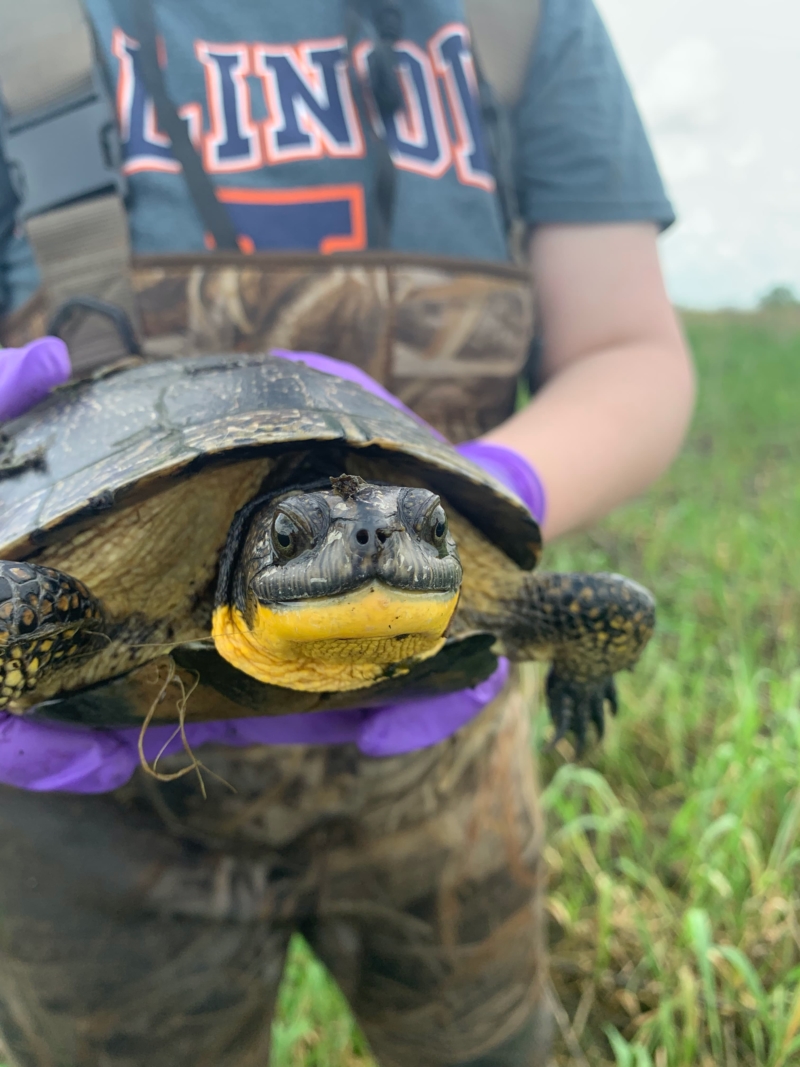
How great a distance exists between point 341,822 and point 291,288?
946mm

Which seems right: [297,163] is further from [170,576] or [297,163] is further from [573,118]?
[170,576]

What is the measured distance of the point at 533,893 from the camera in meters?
1.54

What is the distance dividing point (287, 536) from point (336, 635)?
122mm

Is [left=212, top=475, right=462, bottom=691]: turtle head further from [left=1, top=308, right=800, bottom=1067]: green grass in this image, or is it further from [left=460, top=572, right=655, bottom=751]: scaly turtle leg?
[left=1, top=308, right=800, bottom=1067]: green grass

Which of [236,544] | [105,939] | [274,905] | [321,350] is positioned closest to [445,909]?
[274,905]

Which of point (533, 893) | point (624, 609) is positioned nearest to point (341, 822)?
point (533, 893)

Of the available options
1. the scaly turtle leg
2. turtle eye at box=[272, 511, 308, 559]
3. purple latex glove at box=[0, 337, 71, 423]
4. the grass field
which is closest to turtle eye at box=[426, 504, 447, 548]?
turtle eye at box=[272, 511, 308, 559]

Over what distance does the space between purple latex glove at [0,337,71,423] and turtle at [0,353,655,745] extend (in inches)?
1.7

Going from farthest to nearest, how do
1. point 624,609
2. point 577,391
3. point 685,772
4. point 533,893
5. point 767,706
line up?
point 767,706, point 685,772, point 577,391, point 533,893, point 624,609

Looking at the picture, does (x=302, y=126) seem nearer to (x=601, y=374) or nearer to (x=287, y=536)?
(x=601, y=374)

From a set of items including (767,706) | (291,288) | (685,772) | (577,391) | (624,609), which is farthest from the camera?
(767,706)

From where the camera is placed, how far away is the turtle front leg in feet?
2.95

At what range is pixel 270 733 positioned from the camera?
1.20 m

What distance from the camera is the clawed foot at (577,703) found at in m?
1.53
